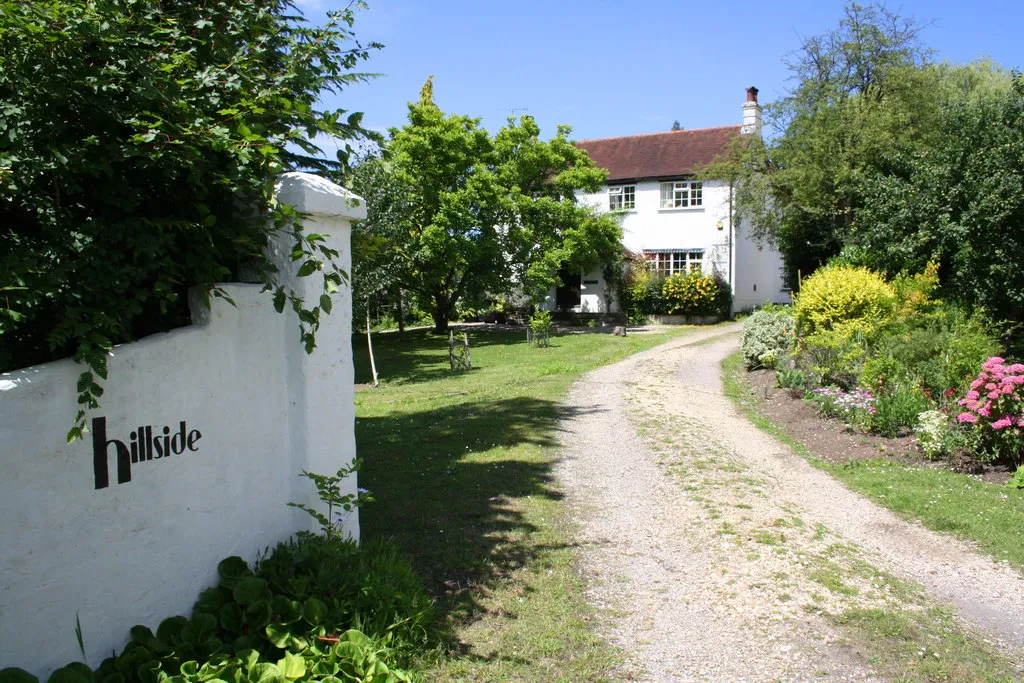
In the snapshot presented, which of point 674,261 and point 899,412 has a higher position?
point 674,261

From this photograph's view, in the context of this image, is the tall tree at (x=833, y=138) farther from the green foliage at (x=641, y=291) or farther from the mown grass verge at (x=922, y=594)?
the mown grass verge at (x=922, y=594)

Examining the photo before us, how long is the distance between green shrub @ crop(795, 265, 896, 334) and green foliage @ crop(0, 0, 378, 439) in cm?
1141

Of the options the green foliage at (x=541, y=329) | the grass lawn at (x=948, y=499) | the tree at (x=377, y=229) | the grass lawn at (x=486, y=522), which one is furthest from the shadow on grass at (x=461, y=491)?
the green foliage at (x=541, y=329)

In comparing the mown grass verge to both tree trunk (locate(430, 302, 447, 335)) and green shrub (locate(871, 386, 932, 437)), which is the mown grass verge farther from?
tree trunk (locate(430, 302, 447, 335))

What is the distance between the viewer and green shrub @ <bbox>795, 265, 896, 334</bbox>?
12828 millimetres

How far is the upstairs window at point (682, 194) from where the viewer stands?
30906mm

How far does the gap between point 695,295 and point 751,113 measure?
837 cm

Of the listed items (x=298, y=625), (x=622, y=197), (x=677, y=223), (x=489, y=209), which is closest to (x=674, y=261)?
(x=677, y=223)

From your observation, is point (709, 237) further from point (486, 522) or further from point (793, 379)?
point (486, 522)

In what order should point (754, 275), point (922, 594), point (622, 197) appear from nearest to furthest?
point (922, 594), point (622, 197), point (754, 275)

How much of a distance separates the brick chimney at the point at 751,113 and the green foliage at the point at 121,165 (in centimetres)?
3008

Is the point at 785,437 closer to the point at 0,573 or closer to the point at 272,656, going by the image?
the point at 272,656

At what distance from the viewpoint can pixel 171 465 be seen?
132 inches

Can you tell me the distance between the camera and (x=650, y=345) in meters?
21.4
